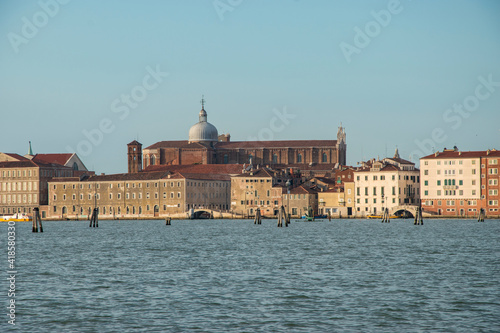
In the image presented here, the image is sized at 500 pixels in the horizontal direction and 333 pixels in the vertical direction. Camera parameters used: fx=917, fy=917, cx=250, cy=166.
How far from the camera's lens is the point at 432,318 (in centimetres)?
1950

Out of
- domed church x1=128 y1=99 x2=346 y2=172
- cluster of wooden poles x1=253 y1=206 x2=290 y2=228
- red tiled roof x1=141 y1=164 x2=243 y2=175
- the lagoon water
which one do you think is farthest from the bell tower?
the lagoon water

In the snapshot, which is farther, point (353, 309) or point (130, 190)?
point (130, 190)

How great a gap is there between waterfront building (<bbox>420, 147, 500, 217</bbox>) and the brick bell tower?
47434mm

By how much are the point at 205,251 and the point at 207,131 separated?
3628 inches

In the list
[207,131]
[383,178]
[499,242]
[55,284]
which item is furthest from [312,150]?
[55,284]

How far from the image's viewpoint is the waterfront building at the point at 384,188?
3839 inches

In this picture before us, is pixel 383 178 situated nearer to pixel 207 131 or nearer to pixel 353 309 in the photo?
pixel 207 131

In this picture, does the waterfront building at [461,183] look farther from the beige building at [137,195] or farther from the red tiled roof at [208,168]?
the red tiled roof at [208,168]

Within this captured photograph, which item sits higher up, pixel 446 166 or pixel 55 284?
pixel 446 166

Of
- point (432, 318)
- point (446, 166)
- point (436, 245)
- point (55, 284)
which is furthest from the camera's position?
point (446, 166)

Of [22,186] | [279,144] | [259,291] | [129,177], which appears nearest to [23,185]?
[22,186]

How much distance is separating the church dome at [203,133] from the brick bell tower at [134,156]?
26.3 ft

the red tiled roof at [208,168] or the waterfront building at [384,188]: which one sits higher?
the red tiled roof at [208,168]

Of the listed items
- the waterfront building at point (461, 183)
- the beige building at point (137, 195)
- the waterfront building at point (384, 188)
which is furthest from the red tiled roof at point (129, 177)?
the waterfront building at point (461, 183)
